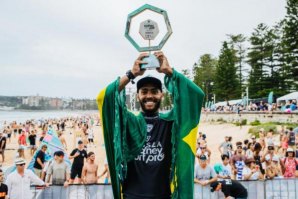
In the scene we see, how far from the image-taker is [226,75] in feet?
161

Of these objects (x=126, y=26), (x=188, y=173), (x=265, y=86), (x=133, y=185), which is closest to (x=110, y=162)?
(x=133, y=185)

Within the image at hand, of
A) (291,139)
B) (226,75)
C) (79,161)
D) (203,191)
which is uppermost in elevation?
(226,75)

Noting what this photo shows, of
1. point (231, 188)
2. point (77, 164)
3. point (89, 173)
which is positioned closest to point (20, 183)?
point (89, 173)

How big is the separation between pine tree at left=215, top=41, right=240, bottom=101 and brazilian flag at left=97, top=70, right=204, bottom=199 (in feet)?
155

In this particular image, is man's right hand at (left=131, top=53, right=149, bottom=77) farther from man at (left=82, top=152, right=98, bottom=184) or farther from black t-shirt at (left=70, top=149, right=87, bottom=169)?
black t-shirt at (left=70, top=149, right=87, bottom=169)

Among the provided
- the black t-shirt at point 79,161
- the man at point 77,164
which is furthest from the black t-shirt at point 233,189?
the black t-shirt at point 79,161

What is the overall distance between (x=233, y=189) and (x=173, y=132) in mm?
4351

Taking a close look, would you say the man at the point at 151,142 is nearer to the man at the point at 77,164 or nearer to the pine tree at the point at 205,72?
the man at the point at 77,164

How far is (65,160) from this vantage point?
761 centimetres

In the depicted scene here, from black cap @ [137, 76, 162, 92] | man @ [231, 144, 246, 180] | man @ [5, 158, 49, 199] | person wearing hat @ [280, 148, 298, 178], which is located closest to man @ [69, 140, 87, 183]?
man @ [5, 158, 49, 199]

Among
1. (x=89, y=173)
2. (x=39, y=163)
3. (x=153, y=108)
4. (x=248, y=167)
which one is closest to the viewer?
(x=153, y=108)

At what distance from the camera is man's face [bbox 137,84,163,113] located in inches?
93.8

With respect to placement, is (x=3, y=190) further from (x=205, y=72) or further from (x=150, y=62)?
(x=205, y=72)

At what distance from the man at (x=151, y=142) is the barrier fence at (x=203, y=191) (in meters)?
4.06
